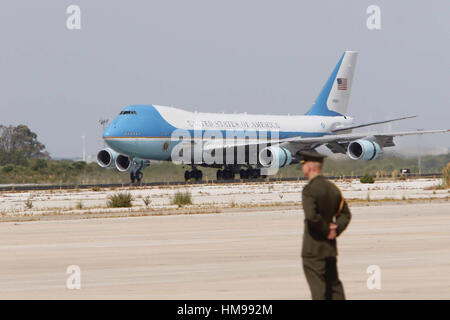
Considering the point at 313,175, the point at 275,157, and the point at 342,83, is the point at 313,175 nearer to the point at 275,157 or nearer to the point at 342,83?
the point at 275,157

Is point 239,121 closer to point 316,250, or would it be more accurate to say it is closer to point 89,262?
point 89,262

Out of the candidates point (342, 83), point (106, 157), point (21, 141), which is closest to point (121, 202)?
point (106, 157)

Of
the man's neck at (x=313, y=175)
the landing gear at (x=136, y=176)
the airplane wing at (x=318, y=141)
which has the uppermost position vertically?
the airplane wing at (x=318, y=141)

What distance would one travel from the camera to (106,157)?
56.9 metres

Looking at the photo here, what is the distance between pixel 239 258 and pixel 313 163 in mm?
7149

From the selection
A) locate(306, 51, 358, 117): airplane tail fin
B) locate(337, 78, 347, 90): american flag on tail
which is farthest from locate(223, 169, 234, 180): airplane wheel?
locate(337, 78, 347, 90): american flag on tail

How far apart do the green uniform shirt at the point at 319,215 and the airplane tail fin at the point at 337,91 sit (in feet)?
190

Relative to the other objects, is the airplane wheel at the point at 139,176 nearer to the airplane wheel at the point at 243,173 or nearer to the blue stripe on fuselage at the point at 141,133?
the blue stripe on fuselage at the point at 141,133

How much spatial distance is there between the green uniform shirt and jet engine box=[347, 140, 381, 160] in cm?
4644

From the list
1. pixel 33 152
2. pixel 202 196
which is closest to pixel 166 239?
pixel 202 196

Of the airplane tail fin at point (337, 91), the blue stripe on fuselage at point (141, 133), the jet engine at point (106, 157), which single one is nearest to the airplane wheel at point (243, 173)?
the blue stripe on fuselage at point (141, 133)

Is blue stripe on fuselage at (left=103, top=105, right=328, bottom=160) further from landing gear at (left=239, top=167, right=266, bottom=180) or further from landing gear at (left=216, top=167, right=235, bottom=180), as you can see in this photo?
landing gear at (left=239, top=167, right=266, bottom=180)

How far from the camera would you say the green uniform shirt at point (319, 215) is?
A: 9.37 metres

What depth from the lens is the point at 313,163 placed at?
9586mm
